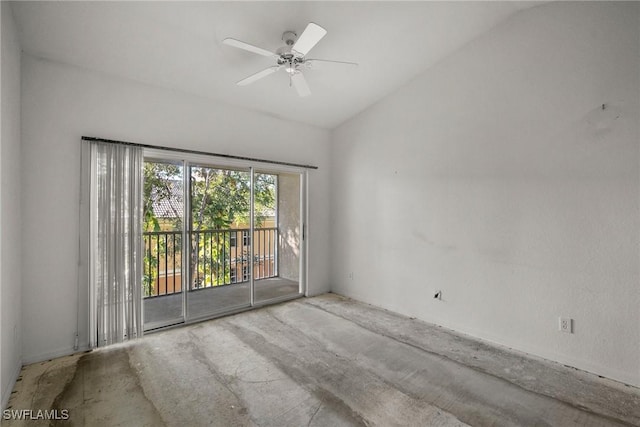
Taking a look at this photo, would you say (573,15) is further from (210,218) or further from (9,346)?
(9,346)

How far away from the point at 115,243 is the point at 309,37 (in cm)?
266

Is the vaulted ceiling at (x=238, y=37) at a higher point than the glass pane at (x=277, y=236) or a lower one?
higher

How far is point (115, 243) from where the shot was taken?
294 centimetres

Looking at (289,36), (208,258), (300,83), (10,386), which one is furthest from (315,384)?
(208,258)

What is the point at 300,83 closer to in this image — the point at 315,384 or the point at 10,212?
the point at 10,212

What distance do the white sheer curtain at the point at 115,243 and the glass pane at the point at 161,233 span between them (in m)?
0.28

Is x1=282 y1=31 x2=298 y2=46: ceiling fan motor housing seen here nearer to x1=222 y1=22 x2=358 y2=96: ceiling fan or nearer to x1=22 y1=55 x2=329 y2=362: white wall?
x1=222 y1=22 x2=358 y2=96: ceiling fan

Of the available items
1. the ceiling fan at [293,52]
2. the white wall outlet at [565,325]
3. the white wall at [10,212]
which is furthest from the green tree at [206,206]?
the white wall outlet at [565,325]

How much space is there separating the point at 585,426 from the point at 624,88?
2625 millimetres

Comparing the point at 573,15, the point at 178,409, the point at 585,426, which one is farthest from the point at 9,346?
the point at 573,15

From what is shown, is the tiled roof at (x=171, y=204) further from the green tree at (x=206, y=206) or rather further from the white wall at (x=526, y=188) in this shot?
the white wall at (x=526, y=188)

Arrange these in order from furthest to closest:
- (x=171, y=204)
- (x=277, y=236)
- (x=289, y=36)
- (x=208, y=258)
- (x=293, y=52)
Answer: (x=277, y=236) → (x=208, y=258) → (x=171, y=204) → (x=289, y=36) → (x=293, y=52)

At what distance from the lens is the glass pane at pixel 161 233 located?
145 inches

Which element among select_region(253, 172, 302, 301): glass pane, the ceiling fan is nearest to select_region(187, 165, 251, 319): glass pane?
select_region(253, 172, 302, 301): glass pane
